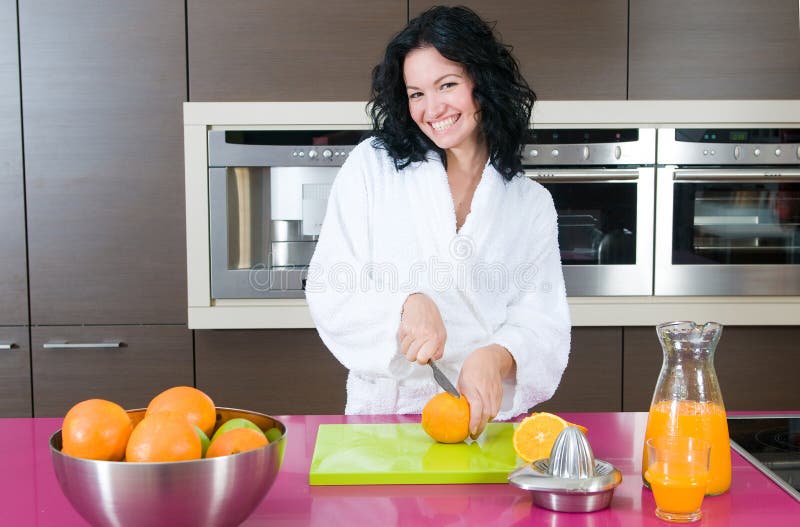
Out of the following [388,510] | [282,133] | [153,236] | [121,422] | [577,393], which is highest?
[282,133]

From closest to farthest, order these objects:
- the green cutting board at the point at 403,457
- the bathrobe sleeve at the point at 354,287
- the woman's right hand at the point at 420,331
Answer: the green cutting board at the point at 403,457
the woman's right hand at the point at 420,331
the bathrobe sleeve at the point at 354,287

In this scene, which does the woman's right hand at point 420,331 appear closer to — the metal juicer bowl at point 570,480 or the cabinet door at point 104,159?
the metal juicer bowl at point 570,480

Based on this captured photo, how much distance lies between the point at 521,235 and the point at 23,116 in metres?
1.54

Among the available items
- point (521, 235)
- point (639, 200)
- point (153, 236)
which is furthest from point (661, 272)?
point (153, 236)

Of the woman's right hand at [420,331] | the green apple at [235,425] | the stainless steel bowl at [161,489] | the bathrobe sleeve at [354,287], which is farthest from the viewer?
the bathrobe sleeve at [354,287]

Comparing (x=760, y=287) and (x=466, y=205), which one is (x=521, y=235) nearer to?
(x=466, y=205)

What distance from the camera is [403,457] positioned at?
1.14 metres

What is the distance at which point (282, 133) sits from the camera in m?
2.43

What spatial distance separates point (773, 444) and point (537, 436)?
0.43 m

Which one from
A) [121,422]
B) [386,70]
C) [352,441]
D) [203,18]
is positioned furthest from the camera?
[203,18]

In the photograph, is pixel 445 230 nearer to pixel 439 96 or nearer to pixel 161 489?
pixel 439 96

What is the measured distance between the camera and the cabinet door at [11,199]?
94.3 inches

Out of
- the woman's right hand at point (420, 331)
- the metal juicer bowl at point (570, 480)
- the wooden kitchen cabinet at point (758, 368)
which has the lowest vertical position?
the wooden kitchen cabinet at point (758, 368)

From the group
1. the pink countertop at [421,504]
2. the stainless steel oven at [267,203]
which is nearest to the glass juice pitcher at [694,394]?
the pink countertop at [421,504]
